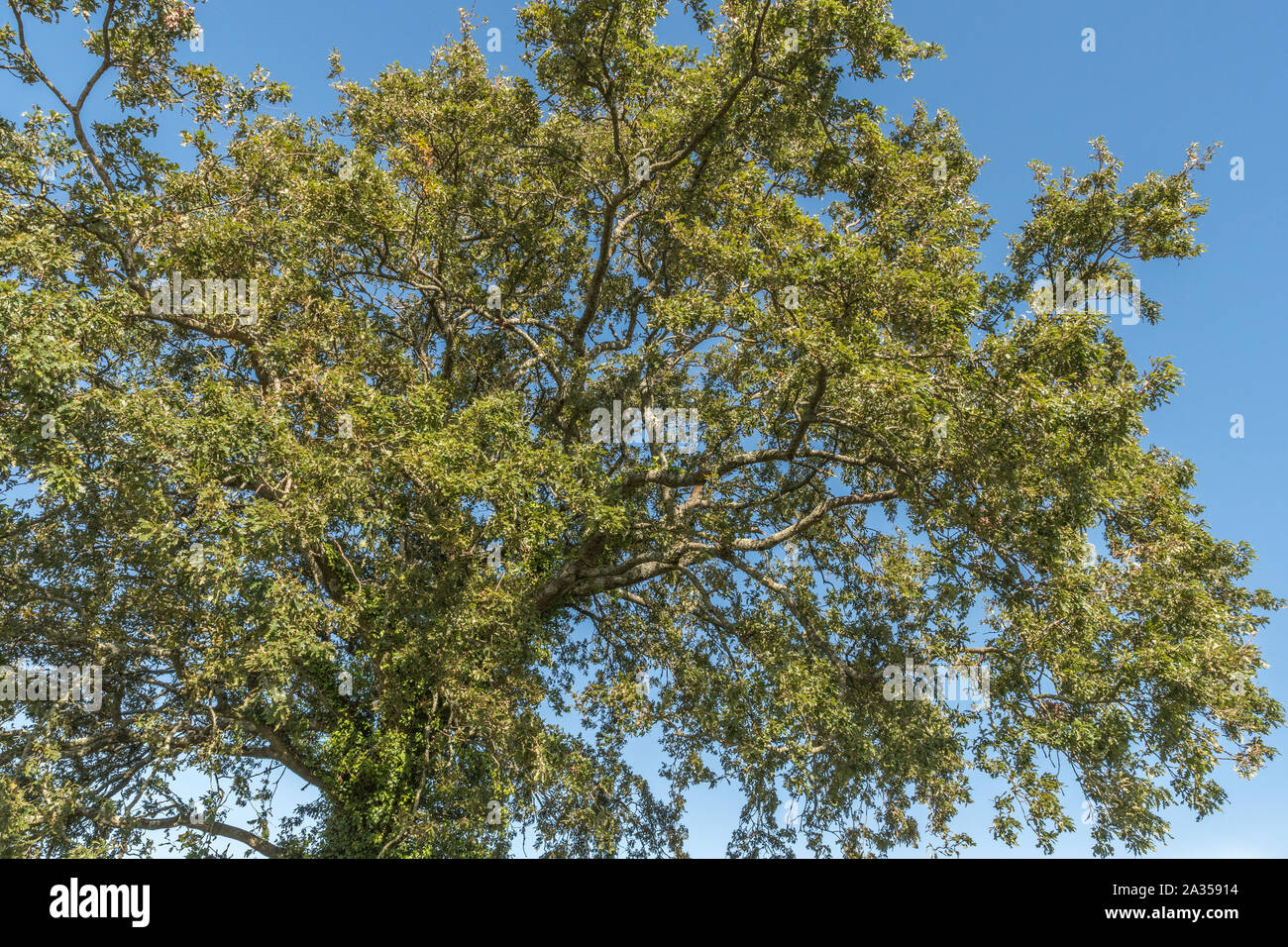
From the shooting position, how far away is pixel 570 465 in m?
9.91

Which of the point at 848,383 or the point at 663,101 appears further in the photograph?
the point at 663,101

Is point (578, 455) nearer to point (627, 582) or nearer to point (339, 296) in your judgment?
point (627, 582)

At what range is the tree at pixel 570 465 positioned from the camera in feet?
27.4

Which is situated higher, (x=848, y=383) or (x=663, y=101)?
(x=663, y=101)

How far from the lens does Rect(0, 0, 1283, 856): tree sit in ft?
27.4

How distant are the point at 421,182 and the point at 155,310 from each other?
3.99 m

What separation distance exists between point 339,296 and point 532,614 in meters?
5.72

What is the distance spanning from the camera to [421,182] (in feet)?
A: 37.9

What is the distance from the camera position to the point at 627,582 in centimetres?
1267
